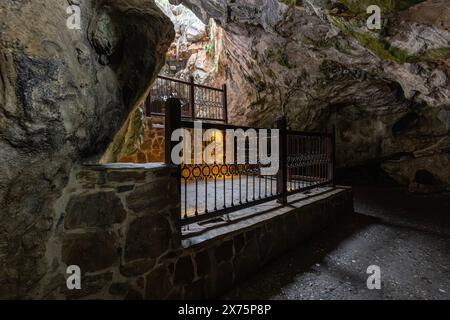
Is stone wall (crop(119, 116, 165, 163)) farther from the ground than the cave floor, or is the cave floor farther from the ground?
stone wall (crop(119, 116, 165, 163))

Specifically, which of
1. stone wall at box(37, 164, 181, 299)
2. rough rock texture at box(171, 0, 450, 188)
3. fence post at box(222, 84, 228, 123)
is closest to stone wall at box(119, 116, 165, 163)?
fence post at box(222, 84, 228, 123)

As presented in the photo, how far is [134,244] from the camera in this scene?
6.75 ft

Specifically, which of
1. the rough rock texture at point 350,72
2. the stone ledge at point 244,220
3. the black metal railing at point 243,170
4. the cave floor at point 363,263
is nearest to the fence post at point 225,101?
the rough rock texture at point 350,72

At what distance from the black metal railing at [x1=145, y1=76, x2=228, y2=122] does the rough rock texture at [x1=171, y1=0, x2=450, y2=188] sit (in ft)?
1.98

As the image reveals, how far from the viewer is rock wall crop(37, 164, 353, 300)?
177cm

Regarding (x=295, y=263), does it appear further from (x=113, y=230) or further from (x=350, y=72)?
(x=350, y=72)

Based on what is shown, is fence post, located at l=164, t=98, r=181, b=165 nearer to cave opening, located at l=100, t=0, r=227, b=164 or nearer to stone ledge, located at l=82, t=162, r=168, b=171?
stone ledge, located at l=82, t=162, r=168, b=171

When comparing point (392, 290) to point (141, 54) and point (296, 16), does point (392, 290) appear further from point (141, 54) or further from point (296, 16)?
point (296, 16)

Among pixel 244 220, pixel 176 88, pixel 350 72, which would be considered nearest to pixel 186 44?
pixel 176 88

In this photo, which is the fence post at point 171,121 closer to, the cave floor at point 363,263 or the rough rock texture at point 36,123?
the rough rock texture at point 36,123

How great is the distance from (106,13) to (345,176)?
35.5ft

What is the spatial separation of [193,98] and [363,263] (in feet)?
25.0

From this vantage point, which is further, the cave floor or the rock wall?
the cave floor

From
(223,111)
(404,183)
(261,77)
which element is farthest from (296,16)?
(404,183)
